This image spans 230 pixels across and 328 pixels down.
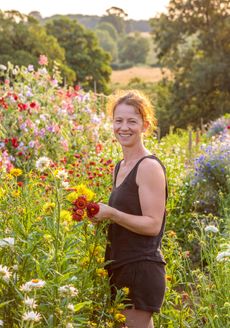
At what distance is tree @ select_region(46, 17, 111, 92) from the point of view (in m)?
37.8

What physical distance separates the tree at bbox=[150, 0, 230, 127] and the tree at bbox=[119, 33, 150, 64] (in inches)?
2293

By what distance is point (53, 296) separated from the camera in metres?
2.63

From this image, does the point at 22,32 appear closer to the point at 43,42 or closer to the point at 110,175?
the point at 43,42

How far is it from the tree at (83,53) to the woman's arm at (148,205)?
111 feet

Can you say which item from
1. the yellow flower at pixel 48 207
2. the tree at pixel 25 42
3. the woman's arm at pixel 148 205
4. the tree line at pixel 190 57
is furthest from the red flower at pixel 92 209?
the tree at pixel 25 42

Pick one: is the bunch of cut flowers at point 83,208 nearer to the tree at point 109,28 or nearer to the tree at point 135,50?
the tree at point 135,50

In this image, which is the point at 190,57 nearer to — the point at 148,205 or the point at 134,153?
the point at 134,153

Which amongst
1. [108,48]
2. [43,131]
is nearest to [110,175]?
[43,131]

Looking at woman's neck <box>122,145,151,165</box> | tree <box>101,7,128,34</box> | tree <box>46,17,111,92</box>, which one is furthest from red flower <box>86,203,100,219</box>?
tree <box>101,7,128,34</box>

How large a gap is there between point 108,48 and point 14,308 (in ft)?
303

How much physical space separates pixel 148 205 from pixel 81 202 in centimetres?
34

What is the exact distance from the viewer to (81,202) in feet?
8.73

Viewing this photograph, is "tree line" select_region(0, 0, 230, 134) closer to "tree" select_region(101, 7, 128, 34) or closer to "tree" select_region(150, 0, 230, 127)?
"tree" select_region(150, 0, 230, 127)

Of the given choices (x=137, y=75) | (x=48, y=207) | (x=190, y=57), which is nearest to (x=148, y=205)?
(x=48, y=207)
